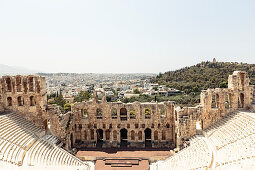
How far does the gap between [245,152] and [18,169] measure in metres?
19.6

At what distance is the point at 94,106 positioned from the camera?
2700cm

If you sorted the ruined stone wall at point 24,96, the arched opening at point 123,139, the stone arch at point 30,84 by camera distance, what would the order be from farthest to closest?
the arched opening at point 123,139 → the stone arch at point 30,84 → the ruined stone wall at point 24,96

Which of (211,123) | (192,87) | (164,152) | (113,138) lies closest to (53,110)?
(113,138)

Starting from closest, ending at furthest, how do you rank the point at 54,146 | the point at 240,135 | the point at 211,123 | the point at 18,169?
the point at 18,169, the point at 240,135, the point at 54,146, the point at 211,123

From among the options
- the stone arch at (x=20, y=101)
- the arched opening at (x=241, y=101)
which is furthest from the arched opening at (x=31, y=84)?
the arched opening at (x=241, y=101)

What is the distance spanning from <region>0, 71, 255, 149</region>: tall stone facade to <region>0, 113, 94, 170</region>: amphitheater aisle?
1875mm

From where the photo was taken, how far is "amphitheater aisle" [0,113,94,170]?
16858mm

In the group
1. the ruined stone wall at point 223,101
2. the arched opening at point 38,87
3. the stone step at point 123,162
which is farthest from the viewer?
the arched opening at point 38,87

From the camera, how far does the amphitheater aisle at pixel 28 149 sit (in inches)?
664

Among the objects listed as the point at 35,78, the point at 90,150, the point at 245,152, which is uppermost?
the point at 35,78

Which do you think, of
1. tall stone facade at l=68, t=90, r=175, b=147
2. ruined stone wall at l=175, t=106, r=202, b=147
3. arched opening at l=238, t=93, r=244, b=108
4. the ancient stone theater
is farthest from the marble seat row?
arched opening at l=238, t=93, r=244, b=108

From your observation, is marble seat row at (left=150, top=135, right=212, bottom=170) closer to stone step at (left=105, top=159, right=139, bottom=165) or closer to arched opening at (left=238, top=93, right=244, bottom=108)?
stone step at (left=105, top=159, right=139, bottom=165)

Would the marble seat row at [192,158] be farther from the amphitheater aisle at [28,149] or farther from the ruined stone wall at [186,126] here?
the amphitheater aisle at [28,149]

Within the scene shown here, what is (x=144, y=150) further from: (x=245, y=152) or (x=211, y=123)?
(x=245, y=152)
